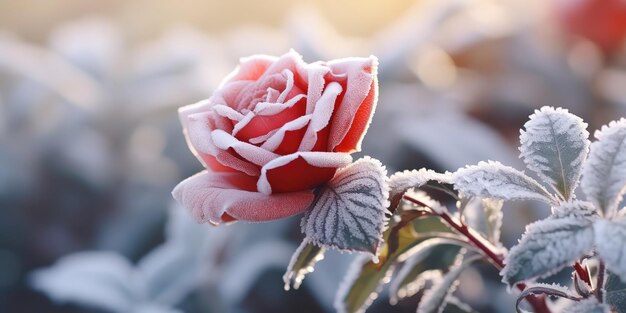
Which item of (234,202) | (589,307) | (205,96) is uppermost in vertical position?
(205,96)

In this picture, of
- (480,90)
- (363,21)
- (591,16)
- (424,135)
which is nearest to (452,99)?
(480,90)

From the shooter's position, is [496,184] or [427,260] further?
[427,260]

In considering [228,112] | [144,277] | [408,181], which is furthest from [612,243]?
[144,277]

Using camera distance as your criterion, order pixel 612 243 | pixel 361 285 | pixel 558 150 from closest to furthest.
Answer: pixel 612 243 → pixel 558 150 → pixel 361 285

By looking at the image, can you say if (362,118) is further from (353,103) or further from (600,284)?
(600,284)

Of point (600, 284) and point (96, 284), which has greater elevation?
point (96, 284)

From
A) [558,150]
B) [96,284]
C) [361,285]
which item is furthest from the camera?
[96,284]

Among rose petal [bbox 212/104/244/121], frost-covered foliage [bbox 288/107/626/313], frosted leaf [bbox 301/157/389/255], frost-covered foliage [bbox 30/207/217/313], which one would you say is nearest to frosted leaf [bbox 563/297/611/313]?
frost-covered foliage [bbox 288/107/626/313]
